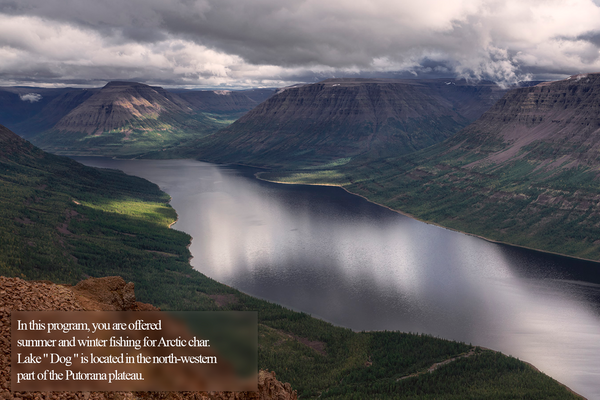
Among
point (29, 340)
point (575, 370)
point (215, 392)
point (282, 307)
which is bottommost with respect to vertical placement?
point (575, 370)

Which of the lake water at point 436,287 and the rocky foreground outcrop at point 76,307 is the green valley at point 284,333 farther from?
the rocky foreground outcrop at point 76,307

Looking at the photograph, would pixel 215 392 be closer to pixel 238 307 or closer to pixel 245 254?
pixel 238 307

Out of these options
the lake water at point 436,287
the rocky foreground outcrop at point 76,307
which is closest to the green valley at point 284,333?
the lake water at point 436,287

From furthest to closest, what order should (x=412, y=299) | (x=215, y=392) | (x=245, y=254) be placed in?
(x=245, y=254) → (x=412, y=299) → (x=215, y=392)

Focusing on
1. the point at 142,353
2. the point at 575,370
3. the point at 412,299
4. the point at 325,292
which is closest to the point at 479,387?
the point at 575,370

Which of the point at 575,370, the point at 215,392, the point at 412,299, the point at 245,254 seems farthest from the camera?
the point at 245,254

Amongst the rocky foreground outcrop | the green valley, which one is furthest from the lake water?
the rocky foreground outcrop

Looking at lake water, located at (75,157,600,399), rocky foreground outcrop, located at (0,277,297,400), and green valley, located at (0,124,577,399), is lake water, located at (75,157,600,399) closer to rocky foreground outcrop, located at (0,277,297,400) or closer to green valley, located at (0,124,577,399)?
green valley, located at (0,124,577,399)

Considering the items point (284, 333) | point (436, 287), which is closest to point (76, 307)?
point (284, 333)
